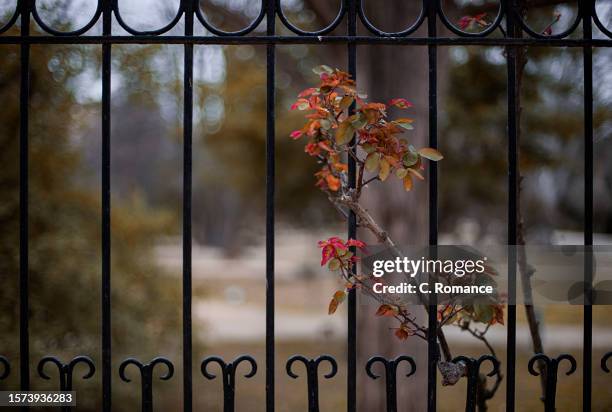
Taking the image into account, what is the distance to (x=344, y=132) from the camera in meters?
2.08

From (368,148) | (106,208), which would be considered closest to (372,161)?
(368,148)

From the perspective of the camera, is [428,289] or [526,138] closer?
[428,289]

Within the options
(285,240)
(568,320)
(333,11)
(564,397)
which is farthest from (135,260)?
(285,240)

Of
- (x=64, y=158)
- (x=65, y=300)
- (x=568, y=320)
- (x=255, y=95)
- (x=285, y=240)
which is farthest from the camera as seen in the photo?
(x=285, y=240)

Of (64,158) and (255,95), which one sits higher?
(255,95)

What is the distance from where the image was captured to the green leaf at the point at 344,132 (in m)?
2.08

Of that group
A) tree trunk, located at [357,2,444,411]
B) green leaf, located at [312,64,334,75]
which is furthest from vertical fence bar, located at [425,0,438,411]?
tree trunk, located at [357,2,444,411]

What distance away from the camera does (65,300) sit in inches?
202

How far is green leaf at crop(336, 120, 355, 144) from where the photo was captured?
6.82 ft

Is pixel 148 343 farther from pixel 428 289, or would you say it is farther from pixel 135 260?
pixel 428 289

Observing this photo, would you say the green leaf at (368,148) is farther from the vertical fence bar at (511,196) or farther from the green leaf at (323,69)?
the vertical fence bar at (511,196)

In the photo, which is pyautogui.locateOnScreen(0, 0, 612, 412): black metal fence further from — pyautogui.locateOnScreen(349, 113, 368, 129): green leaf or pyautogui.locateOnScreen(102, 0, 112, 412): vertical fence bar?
pyautogui.locateOnScreen(349, 113, 368, 129): green leaf

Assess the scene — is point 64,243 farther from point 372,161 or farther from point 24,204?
point 372,161

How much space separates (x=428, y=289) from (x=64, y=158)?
4320 millimetres
